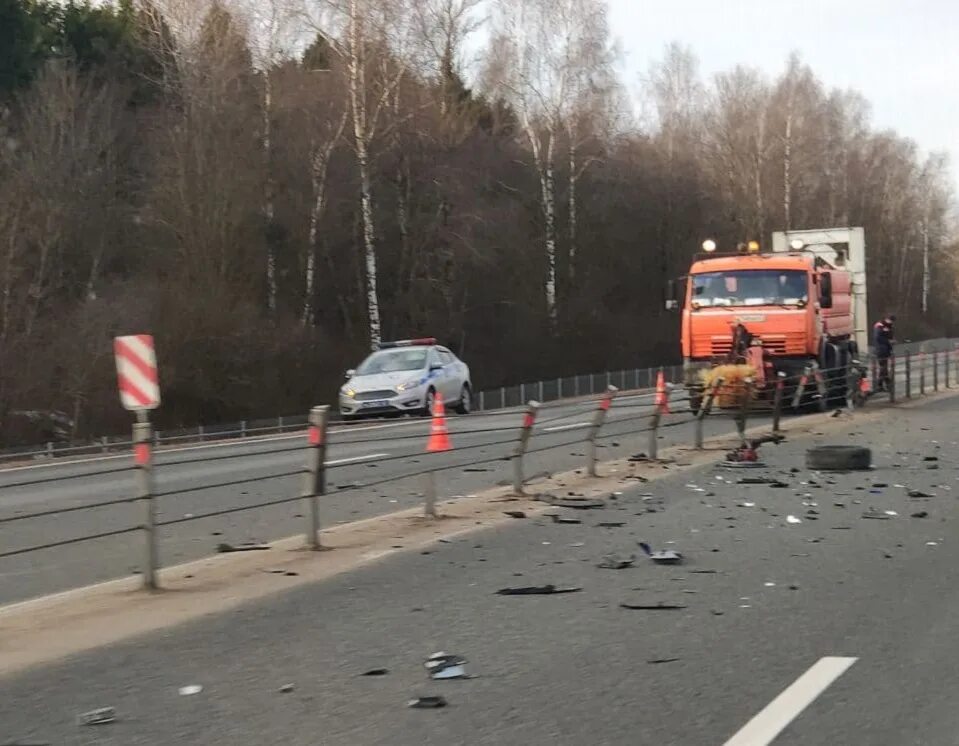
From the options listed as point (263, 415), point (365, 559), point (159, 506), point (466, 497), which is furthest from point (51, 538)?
point (263, 415)

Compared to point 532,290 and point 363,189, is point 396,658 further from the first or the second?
point 532,290

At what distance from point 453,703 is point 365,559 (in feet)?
15.1

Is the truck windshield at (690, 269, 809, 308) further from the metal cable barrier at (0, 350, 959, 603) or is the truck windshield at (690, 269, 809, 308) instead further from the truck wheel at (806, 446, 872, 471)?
the truck wheel at (806, 446, 872, 471)

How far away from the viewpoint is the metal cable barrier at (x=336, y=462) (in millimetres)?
11109

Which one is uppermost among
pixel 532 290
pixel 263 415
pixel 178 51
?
pixel 178 51

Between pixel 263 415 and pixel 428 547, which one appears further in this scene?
pixel 263 415

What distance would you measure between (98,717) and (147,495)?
345 centimetres

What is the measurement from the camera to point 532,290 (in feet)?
203

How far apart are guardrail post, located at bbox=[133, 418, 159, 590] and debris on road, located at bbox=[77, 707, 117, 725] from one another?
3234mm

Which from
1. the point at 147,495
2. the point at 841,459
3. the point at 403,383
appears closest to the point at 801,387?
the point at 403,383

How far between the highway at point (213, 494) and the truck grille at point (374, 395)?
5759 millimetres

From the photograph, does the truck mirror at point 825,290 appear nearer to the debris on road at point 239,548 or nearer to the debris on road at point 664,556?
the debris on road at point 664,556

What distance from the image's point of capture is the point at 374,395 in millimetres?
30016

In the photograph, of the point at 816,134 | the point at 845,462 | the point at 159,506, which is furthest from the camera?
the point at 816,134
